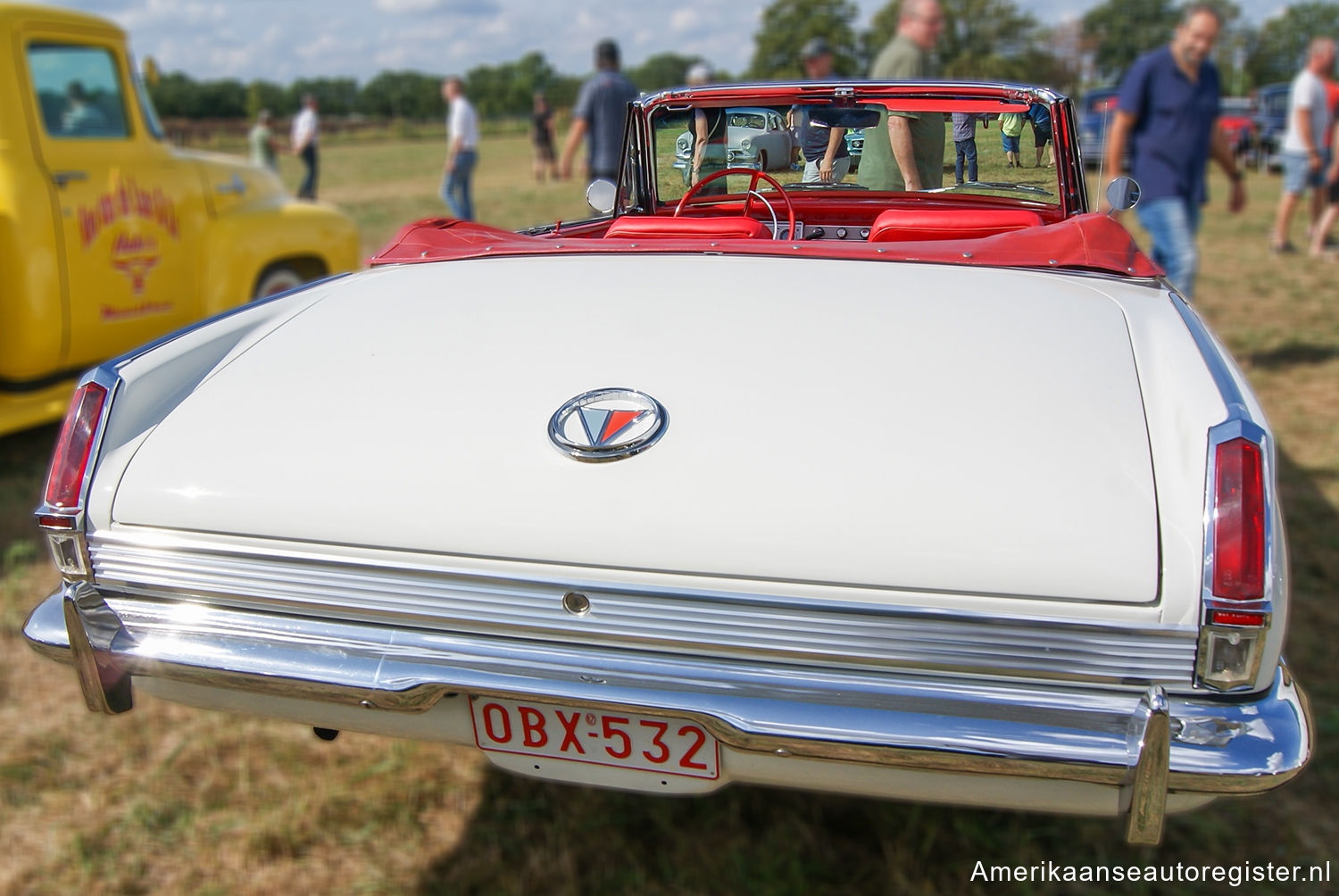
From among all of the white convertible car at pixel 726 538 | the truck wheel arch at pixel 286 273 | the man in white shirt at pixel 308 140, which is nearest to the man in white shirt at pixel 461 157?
Answer: the truck wheel arch at pixel 286 273

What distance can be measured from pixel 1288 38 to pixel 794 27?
3630 cm

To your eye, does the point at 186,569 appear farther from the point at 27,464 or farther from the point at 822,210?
the point at 27,464

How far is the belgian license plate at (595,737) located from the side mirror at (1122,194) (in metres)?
1.89

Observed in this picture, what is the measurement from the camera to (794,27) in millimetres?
73562

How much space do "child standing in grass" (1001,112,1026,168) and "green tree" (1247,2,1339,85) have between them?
73.8 metres

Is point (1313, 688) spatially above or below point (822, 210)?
below

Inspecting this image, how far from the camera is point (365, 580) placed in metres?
1.65

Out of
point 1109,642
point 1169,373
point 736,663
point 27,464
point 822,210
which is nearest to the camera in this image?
point 1109,642

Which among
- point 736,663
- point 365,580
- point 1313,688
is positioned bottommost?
point 1313,688

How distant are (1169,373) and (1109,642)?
530 mm

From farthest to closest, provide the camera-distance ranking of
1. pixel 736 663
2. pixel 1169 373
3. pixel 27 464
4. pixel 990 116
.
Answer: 1. pixel 27 464
2. pixel 990 116
3. pixel 1169 373
4. pixel 736 663

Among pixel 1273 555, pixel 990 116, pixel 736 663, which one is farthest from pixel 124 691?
pixel 990 116

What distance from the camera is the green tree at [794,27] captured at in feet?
227

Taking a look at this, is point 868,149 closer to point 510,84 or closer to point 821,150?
point 821,150
